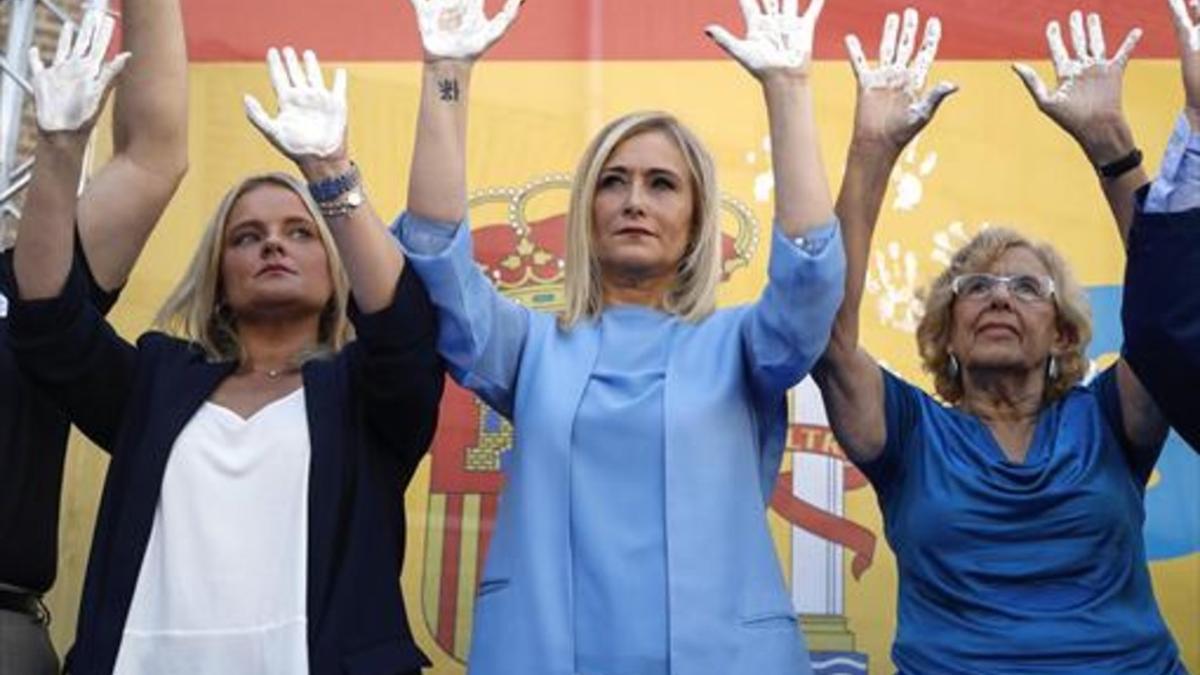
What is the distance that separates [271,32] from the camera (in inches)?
137

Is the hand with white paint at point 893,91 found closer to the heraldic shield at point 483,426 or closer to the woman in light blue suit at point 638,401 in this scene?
the woman in light blue suit at point 638,401

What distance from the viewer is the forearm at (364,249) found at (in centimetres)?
219

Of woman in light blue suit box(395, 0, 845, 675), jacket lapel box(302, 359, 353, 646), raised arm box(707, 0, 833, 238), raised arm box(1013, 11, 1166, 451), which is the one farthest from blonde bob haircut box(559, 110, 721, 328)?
raised arm box(1013, 11, 1166, 451)

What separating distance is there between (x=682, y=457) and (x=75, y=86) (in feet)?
3.13

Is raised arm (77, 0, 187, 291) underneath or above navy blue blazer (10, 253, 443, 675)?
above

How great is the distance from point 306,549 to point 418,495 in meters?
1.04

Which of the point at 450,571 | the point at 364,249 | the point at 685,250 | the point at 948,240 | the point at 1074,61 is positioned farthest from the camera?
the point at 948,240

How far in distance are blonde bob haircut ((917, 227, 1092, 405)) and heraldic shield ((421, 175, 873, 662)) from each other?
0.52m

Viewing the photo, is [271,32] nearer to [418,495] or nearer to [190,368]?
[418,495]

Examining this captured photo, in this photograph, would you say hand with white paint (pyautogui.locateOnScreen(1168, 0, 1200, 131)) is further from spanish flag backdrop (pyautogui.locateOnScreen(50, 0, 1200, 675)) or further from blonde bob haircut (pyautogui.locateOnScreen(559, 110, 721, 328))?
spanish flag backdrop (pyautogui.locateOnScreen(50, 0, 1200, 675))

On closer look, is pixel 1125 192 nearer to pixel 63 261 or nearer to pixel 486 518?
pixel 486 518

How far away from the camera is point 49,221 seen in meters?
2.34

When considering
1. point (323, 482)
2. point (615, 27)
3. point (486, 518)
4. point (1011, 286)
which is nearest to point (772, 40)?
point (1011, 286)

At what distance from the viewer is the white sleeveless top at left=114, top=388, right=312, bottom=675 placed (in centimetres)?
219
